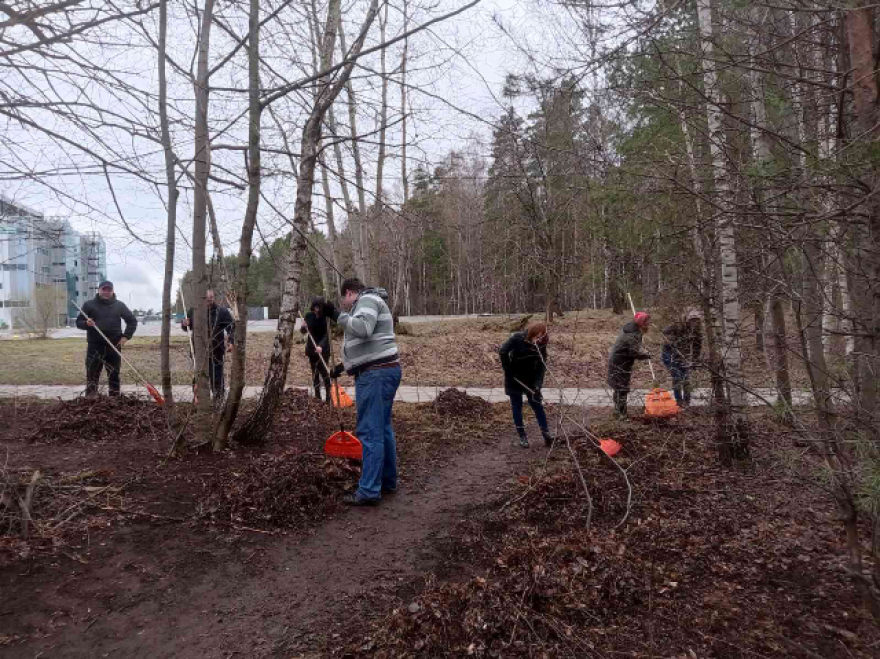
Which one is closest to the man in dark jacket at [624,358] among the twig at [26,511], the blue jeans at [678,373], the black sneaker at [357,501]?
the blue jeans at [678,373]

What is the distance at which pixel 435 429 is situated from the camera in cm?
681

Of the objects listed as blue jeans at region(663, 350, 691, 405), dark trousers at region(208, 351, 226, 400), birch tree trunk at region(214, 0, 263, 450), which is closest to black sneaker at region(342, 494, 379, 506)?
birch tree trunk at region(214, 0, 263, 450)

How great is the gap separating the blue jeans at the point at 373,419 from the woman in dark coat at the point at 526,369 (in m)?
1.98

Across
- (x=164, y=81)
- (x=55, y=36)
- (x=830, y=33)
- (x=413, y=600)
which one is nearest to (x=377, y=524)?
(x=413, y=600)

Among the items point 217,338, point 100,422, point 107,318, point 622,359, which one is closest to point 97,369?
point 107,318

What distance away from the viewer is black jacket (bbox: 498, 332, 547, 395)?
19.4 feet

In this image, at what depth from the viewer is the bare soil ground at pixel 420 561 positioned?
2506 millimetres

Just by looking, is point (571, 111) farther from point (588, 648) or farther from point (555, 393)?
point (555, 393)

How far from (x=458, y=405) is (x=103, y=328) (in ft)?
16.9

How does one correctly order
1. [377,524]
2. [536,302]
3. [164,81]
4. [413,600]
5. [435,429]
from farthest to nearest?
1. [536,302]
2. [435,429]
3. [164,81]
4. [377,524]
5. [413,600]

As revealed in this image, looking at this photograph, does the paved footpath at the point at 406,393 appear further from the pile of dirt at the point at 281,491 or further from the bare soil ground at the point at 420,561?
the pile of dirt at the point at 281,491

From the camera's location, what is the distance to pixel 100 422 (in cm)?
604

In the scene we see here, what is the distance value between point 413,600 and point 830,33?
4.04 metres

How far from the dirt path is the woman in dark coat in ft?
7.12
